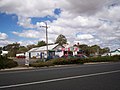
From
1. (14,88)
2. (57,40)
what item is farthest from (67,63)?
(57,40)

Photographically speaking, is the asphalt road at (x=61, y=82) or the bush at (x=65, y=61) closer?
the asphalt road at (x=61, y=82)

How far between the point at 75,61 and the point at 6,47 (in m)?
143

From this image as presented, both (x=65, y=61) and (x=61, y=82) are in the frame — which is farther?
(x=65, y=61)

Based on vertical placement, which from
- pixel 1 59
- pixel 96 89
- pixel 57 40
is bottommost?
pixel 96 89

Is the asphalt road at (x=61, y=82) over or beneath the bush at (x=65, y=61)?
beneath

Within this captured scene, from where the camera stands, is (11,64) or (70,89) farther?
(11,64)

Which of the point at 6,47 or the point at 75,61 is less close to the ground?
the point at 6,47

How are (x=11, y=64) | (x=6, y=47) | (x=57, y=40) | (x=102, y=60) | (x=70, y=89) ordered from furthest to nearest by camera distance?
(x=6, y=47), (x=57, y=40), (x=102, y=60), (x=11, y=64), (x=70, y=89)

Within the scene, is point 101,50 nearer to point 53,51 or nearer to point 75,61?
point 53,51

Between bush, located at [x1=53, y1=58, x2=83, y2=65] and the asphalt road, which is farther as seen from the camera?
bush, located at [x1=53, y1=58, x2=83, y2=65]

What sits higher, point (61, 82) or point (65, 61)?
point (65, 61)

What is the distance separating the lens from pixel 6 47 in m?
168

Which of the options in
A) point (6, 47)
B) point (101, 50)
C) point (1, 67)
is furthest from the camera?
point (6, 47)

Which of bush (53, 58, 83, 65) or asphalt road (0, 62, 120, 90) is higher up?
bush (53, 58, 83, 65)
